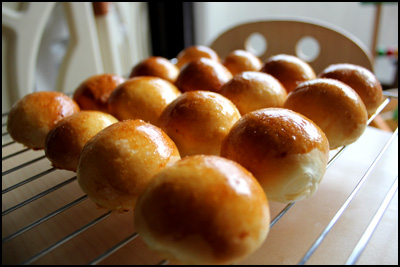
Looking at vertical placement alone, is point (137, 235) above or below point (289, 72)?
below

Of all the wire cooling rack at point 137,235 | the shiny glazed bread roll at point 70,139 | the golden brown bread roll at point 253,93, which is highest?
the golden brown bread roll at point 253,93

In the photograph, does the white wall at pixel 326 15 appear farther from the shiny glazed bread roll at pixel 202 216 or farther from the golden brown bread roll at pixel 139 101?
the shiny glazed bread roll at pixel 202 216

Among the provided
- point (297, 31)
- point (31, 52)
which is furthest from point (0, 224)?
point (297, 31)

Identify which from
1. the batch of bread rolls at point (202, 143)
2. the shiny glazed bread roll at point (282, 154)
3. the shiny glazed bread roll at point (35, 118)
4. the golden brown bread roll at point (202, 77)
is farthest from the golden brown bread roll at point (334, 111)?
the shiny glazed bread roll at point (35, 118)

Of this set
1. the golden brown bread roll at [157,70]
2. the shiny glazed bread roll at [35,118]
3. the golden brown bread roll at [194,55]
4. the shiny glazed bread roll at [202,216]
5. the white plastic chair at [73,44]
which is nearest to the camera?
the shiny glazed bread roll at [202,216]

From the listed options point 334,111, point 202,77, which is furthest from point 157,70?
point 334,111

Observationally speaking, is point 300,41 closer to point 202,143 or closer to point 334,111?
point 334,111
